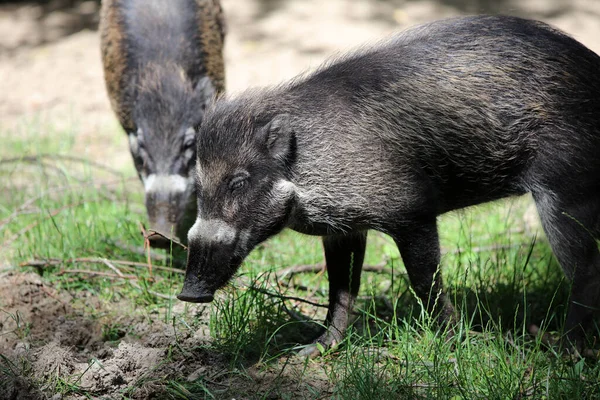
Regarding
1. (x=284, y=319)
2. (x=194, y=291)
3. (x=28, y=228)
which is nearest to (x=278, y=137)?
(x=194, y=291)

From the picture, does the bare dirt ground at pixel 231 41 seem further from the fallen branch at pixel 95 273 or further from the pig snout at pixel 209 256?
the pig snout at pixel 209 256

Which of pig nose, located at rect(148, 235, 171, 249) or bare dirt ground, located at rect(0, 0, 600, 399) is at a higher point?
bare dirt ground, located at rect(0, 0, 600, 399)

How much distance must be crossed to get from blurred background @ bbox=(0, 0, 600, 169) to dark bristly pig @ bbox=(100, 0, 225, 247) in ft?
5.15

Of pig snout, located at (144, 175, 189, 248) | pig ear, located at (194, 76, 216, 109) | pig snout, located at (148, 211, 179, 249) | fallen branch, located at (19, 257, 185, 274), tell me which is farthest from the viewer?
pig ear, located at (194, 76, 216, 109)

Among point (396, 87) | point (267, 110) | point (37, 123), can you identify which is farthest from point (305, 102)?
point (37, 123)

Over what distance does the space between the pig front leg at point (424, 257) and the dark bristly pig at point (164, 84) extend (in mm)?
1700

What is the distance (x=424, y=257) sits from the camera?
12.4 feet

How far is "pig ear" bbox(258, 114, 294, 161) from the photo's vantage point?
3684mm

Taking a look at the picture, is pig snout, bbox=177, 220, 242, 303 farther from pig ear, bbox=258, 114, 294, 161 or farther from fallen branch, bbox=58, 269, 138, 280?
fallen branch, bbox=58, 269, 138, 280

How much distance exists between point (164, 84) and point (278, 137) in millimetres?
2247

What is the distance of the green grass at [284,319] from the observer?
340cm

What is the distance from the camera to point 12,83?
9070 millimetres

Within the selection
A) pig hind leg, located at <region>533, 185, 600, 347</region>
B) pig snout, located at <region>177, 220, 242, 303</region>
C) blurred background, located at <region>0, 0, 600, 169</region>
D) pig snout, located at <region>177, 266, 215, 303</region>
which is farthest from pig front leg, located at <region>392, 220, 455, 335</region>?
blurred background, located at <region>0, 0, 600, 169</region>

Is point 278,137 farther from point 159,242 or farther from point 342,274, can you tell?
point 159,242
